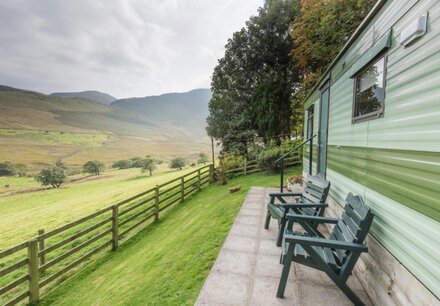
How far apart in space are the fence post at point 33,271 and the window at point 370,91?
18.7 feet

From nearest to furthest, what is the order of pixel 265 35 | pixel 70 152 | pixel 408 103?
1. pixel 408 103
2. pixel 265 35
3. pixel 70 152

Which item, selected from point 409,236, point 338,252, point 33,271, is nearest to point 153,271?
point 33,271

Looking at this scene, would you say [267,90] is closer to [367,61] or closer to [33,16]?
[367,61]

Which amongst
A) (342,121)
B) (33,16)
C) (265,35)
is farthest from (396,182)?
(33,16)

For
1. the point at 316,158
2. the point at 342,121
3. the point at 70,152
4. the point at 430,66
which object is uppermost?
the point at 430,66

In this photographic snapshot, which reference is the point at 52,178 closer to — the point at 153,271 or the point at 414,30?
the point at 153,271

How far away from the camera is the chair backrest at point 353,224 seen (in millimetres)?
2422

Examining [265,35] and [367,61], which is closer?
[367,61]

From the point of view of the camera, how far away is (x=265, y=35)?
1798cm

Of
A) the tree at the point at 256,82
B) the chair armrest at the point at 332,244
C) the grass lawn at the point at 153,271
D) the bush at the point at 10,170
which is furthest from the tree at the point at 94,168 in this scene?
the chair armrest at the point at 332,244

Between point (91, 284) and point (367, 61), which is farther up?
point (367, 61)

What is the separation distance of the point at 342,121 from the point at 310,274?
2553mm

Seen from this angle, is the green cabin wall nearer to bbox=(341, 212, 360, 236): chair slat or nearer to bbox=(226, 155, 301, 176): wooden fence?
bbox=(341, 212, 360, 236): chair slat

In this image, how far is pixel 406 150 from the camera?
202cm
